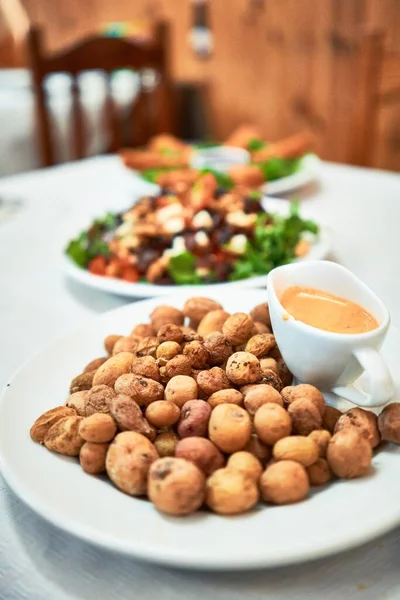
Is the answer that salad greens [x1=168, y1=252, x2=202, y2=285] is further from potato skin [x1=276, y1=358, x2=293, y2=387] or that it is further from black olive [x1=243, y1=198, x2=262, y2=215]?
potato skin [x1=276, y1=358, x2=293, y2=387]

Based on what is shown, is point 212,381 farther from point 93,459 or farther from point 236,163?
point 236,163

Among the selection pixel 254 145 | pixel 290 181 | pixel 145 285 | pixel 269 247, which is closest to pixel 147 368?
pixel 145 285

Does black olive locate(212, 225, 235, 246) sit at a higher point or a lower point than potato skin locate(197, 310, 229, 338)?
lower

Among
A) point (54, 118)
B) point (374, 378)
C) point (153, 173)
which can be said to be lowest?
point (54, 118)

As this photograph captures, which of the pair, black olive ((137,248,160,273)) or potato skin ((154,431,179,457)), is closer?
potato skin ((154,431,179,457))

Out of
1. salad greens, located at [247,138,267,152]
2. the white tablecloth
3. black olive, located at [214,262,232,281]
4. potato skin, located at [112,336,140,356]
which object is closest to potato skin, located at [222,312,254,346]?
potato skin, located at [112,336,140,356]
